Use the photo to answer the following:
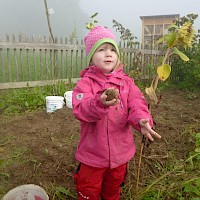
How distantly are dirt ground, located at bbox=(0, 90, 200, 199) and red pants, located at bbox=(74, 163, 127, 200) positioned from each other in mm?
258

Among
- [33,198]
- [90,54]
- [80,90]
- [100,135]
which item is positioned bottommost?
[33,198]

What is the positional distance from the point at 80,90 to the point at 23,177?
1.13 metres

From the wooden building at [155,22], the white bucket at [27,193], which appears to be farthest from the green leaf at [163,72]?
the wooden building at [155,22]

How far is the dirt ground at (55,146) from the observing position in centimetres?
205

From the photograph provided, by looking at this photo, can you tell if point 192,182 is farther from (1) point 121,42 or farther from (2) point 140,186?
(1) point 121,42

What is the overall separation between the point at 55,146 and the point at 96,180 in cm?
111

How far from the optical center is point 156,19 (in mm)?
10477

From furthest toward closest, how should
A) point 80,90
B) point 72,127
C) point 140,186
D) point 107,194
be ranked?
point 72,127
point 140,186
point 107,194
point 80,90

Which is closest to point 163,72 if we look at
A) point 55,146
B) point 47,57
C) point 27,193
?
point 27,193

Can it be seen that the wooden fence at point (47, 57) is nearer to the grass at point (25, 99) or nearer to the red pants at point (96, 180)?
the grass at point (25, 99)

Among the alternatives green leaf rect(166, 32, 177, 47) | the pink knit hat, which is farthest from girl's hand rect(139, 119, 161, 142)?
the pink knit hat

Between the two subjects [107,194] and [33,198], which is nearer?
[33,198]

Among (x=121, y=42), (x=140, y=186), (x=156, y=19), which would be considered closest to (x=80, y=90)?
(x=140, y=186)

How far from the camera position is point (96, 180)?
1481 millimetres
